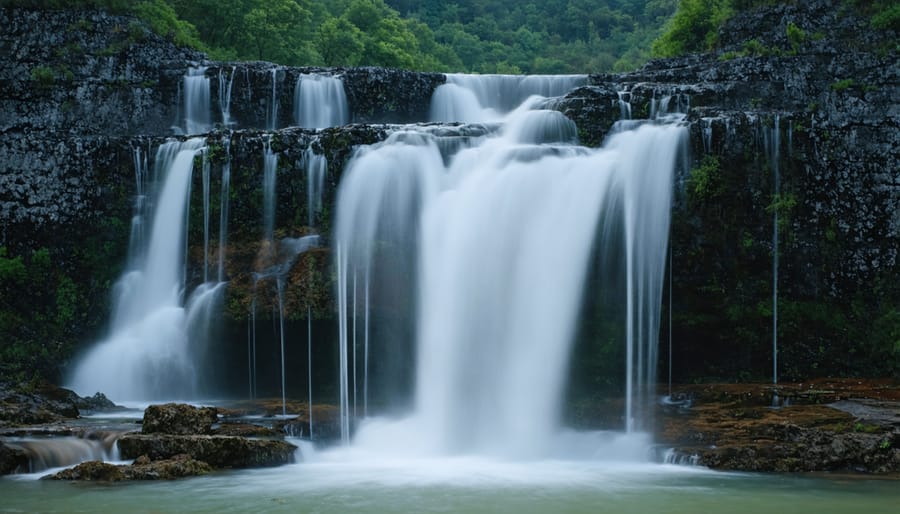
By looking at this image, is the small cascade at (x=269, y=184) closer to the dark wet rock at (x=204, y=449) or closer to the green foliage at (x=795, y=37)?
the dark wet rock at (x=204, y=449)

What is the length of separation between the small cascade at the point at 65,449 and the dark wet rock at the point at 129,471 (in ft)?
2.25

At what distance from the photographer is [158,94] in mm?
28109

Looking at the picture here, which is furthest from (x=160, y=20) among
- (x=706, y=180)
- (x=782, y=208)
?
(x=782, y=208)

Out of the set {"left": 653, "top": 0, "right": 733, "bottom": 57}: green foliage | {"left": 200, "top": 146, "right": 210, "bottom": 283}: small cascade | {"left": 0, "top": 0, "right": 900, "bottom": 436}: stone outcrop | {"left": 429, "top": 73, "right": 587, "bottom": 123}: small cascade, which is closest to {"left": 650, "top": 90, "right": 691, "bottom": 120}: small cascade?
{"left": 0, "top": 0, "right": 900, "bottom": 436}: stone outcrop

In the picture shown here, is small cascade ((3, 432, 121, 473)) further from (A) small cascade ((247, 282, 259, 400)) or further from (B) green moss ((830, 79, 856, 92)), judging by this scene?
(B) green moss ((830, 79, 856, 92))

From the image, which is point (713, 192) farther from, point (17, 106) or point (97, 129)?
point (17, 106)

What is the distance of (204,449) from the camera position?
15.1 m

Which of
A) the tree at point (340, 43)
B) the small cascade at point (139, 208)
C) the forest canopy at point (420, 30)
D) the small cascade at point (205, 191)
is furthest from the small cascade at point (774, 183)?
the tree at point (340, 43)

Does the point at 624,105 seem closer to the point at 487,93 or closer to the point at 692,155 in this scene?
the point at 692,155

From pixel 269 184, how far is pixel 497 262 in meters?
6.66

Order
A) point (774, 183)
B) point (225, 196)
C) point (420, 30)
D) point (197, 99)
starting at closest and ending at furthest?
point (774, 183)
point (225, 196)
point (197, 99)
point (420, 30)

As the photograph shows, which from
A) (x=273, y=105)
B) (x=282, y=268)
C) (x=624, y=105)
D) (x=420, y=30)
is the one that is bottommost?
(x=282, y=268)

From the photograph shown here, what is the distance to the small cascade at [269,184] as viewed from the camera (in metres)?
22.9

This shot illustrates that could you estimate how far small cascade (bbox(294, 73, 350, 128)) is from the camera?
28312 mm
